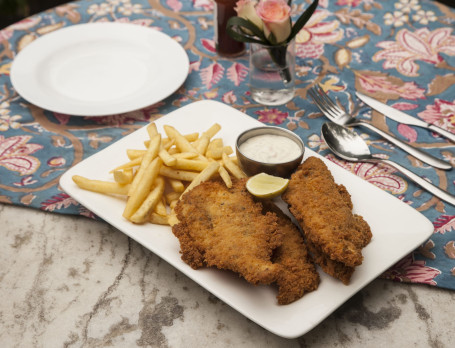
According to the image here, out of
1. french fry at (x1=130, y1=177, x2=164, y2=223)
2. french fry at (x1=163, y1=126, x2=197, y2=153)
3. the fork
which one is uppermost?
french fry at (x1=163, y1=126, x2=197, y2=153)

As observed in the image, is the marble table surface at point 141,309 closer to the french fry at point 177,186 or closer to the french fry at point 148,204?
the french fry at point 148,204

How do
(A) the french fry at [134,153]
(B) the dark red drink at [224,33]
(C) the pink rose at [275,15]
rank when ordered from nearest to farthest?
1. (A) the french fry at [134,153]
2. (C) the pink rose at [275,15]
3. (B) the dark red drink at [224,33]

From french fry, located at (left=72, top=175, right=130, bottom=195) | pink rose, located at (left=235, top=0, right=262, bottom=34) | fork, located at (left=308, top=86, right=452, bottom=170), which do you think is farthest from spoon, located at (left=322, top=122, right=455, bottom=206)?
french fry, located at (left=72, top=175, right=130, bottom=195)

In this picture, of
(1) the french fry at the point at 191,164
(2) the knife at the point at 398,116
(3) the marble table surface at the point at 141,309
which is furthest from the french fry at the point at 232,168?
(2) the knife at the point at 398,116

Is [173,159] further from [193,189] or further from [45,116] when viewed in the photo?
[45,116]

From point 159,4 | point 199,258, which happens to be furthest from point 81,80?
point 199,258

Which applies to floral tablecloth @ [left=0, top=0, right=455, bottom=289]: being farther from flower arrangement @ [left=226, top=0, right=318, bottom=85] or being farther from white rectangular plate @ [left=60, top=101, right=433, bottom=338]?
flower arrangement @ [left=226, top=0, right=318, bottom=85]
